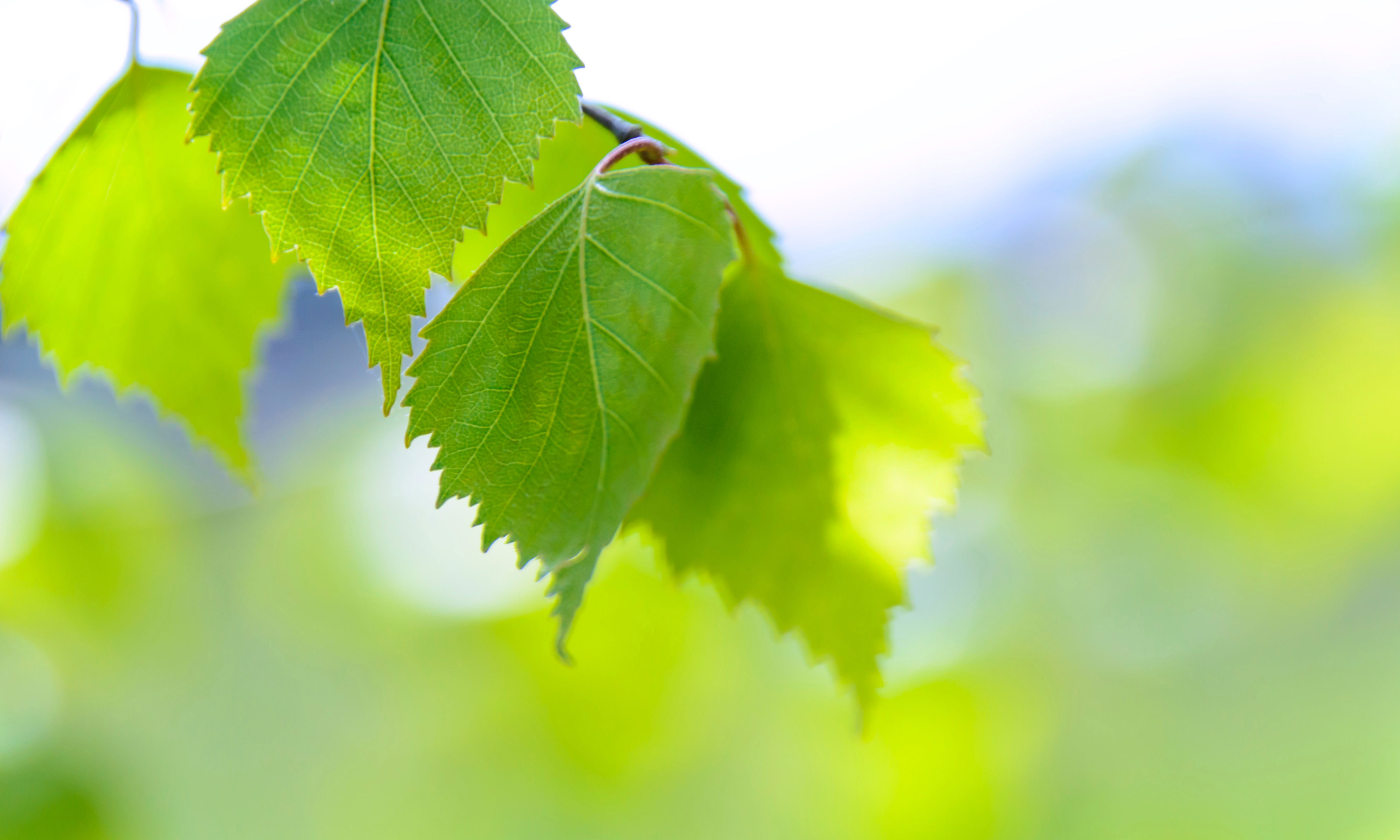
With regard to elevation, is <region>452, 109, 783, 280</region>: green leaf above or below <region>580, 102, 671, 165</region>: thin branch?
below

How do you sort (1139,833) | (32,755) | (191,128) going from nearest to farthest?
(191,128)
(32,755)
(1139,833)

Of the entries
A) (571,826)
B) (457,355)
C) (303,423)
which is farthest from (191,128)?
(571,826)

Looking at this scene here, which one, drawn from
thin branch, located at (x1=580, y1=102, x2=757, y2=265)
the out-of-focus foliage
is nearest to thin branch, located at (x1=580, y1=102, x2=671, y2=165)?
thin branch, located at (x1=580, y1=102, x2=757, y2=265)

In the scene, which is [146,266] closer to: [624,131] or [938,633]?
[624,131]

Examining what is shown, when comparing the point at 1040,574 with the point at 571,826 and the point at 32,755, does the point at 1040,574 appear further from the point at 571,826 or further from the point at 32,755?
the point at 32,755

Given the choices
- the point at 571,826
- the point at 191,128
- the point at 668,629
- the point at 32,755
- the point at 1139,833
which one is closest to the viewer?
the point at 191,128

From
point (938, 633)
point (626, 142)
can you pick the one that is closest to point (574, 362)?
point (626, 142)

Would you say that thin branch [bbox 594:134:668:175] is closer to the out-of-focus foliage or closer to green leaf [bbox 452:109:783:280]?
green leaf [bbox 452:109:783:280]
